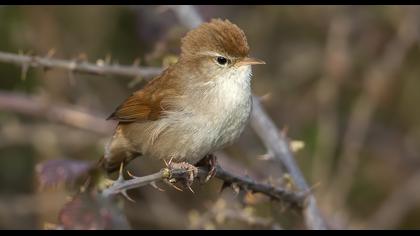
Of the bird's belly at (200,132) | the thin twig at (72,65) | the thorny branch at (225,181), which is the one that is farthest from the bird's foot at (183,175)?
the thin twig at (72,65)

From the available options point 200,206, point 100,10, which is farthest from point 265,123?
point 100,10

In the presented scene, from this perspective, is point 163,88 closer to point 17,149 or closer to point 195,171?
point 195,171

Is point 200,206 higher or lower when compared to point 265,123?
lower

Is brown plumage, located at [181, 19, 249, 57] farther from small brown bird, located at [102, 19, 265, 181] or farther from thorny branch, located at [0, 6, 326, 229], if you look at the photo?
thorny branch, located at [0, 6, 326, 229]

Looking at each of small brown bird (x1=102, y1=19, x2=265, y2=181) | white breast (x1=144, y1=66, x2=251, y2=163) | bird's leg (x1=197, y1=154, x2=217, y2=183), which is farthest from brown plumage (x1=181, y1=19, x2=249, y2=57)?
bird's leg (x1=197, y1=154, x2=217, y2=183)

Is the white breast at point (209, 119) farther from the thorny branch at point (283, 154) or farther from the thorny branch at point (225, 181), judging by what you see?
the thorny branch at point (283, 154)

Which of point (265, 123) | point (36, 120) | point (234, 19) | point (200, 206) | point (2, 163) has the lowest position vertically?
point (2, 163)

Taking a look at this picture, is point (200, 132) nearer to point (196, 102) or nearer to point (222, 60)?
point (196, 102)
